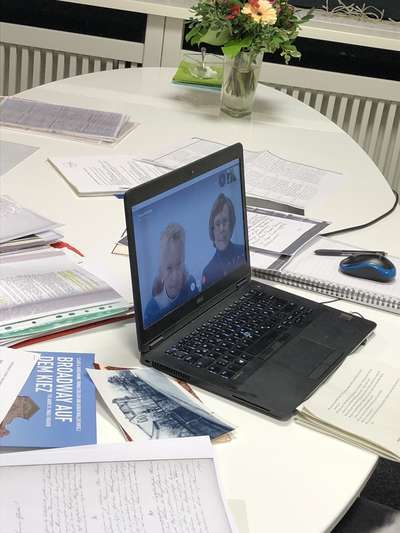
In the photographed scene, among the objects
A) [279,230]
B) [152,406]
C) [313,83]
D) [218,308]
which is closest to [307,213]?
[279,230]

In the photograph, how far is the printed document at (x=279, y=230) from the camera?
171 cm

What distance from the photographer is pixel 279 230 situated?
180 cm

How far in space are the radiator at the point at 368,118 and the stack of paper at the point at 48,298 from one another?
220 cm

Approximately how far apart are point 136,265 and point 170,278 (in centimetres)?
10

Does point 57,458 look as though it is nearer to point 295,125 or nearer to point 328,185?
point 328,185

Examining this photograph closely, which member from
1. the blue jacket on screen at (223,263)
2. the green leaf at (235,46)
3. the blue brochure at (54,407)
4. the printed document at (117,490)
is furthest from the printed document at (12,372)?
the green leaf at (235,46)

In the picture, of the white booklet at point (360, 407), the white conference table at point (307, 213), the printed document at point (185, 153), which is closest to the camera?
the white conference table at point (307, 213)

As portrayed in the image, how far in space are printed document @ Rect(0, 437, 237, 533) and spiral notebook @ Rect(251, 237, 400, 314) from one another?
0.57m

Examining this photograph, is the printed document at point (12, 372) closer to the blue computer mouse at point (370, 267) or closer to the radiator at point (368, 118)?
the blue computer mouse at point (370, 267)

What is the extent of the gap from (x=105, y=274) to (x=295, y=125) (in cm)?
123

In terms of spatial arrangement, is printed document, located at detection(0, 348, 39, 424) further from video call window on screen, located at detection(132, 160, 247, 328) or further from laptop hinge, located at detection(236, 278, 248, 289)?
laptop hinge, located at detection(236, 278, 248, 289)

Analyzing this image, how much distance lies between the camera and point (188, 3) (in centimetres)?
342

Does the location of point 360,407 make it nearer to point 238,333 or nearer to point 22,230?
point 238,333

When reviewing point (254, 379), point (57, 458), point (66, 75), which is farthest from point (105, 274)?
point (66, 75)
